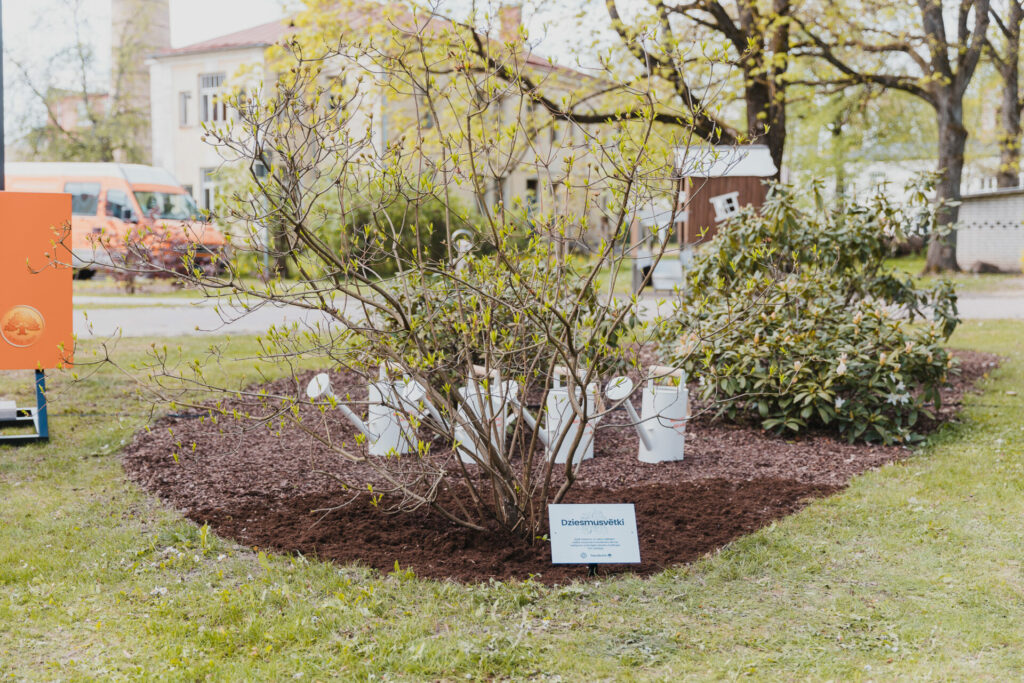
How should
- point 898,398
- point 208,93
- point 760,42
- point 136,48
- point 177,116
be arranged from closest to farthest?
1. point 898,398
2. point 760,42
3. point 208,93
4. point 177,116
5. point 136,48

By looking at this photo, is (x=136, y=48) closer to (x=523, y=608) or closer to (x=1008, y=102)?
(x=1008, y=102)

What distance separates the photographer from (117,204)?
2152 cm

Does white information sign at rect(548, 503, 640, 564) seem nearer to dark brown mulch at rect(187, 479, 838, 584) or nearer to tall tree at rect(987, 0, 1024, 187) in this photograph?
dark brown mulch at rect(187, 479, 838, 584)

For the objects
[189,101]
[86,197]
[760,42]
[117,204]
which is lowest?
[117,204]

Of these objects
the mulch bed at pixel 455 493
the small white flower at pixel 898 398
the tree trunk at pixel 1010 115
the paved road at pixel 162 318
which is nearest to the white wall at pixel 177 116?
the paved road at pixel 162 318

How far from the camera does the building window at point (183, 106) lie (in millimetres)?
30781

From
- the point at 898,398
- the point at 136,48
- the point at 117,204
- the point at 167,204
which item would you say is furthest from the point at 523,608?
the point at 136,48

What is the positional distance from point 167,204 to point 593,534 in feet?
68.6

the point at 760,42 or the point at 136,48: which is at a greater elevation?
the point at 136,48

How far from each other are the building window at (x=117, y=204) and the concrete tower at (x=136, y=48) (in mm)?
12284

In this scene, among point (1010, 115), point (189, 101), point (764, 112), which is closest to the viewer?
point (764, 112)

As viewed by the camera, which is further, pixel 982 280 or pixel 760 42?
pixel 982 280

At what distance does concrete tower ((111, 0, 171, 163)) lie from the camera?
109 feet

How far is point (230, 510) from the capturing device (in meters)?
4.54
